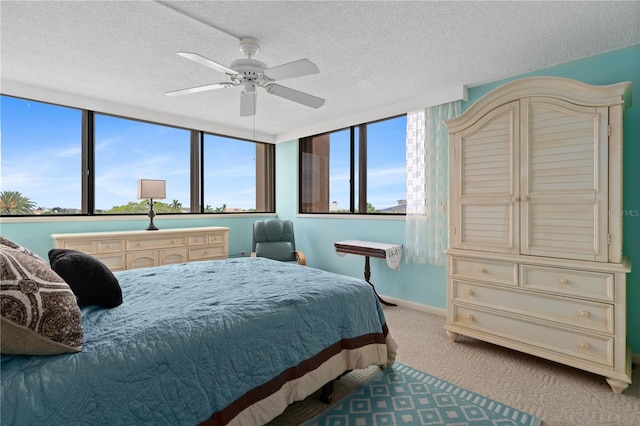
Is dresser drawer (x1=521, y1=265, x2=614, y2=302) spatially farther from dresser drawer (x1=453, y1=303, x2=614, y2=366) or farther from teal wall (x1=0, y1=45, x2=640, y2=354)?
teal wall (x1=0, y1=45, x2=640, y2=354)

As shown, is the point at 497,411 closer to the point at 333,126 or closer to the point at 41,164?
the point at 333,126

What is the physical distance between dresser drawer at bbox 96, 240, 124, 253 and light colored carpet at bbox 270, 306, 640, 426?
285 cm

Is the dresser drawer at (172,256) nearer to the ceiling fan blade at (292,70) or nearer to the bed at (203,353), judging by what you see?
the bed at (203,353)

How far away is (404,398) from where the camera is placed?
2.02 metres

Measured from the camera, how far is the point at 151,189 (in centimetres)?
396

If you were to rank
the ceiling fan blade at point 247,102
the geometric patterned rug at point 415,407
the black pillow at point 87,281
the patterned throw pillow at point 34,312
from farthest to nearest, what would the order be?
the ceiling fan blade at point 247,102 < the geometric patterned rug at point 415,407 < the black pillow at point 87,281 < the patterned throw pillow at point 34,312

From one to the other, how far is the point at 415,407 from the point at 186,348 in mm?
1471

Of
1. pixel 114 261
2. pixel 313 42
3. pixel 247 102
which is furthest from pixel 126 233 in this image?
pixel 313 42

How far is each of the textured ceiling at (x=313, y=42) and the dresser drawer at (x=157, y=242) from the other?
171cm

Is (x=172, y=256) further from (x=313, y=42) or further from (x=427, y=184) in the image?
(x=427, y=184)

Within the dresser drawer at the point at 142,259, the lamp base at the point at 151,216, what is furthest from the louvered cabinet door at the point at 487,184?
the lamp base at the point at 151,216

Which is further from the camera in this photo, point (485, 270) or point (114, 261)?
point (114, 261)

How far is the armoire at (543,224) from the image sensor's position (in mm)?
2102

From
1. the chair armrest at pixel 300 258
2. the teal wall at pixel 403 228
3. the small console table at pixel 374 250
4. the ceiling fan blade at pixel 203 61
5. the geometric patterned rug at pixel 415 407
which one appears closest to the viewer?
the geometric patterned rug at pixel 415 407
